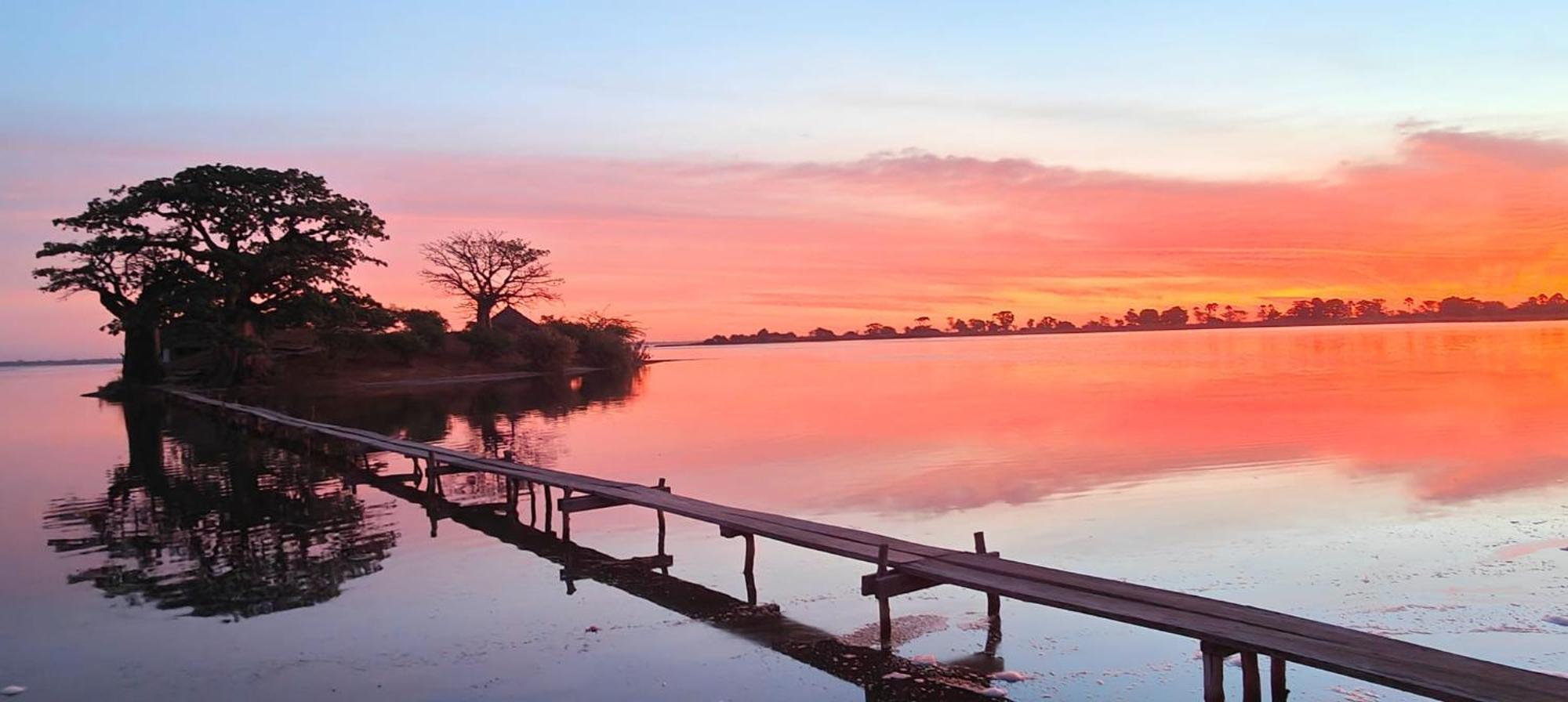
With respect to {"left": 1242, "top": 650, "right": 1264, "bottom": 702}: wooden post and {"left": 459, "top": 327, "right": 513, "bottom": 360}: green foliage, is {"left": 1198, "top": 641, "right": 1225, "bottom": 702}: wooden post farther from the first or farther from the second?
{"left": 459, "top": 327, "right": 513, "bottom": 360}: green foliage

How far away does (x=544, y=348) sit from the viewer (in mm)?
65438

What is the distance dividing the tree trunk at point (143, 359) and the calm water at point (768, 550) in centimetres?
2552

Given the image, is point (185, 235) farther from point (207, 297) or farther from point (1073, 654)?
point (1073, 654)

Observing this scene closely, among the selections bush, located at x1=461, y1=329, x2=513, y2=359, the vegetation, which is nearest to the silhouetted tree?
the vegetation

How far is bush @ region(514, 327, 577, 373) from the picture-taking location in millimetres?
65500

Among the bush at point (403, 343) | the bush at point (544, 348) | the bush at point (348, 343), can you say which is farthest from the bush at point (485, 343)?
the bush at point (348, 343)

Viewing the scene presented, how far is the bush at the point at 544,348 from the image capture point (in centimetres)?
6550

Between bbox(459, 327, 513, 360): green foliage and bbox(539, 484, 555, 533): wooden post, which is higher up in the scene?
bbox(459, 327, 513, 360): green foliage

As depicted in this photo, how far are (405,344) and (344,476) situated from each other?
39711 mm

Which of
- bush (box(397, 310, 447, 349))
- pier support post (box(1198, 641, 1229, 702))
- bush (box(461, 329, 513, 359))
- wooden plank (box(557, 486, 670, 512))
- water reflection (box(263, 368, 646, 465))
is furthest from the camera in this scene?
bush (box(461, 329, 513, 359))

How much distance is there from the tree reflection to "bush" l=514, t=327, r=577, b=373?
42.1 metres

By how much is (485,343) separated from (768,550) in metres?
55.2

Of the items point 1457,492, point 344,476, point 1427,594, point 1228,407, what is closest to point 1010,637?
point 1427,594

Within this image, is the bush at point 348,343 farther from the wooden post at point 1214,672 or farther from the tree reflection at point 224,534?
the wooden post at point 1214,672
